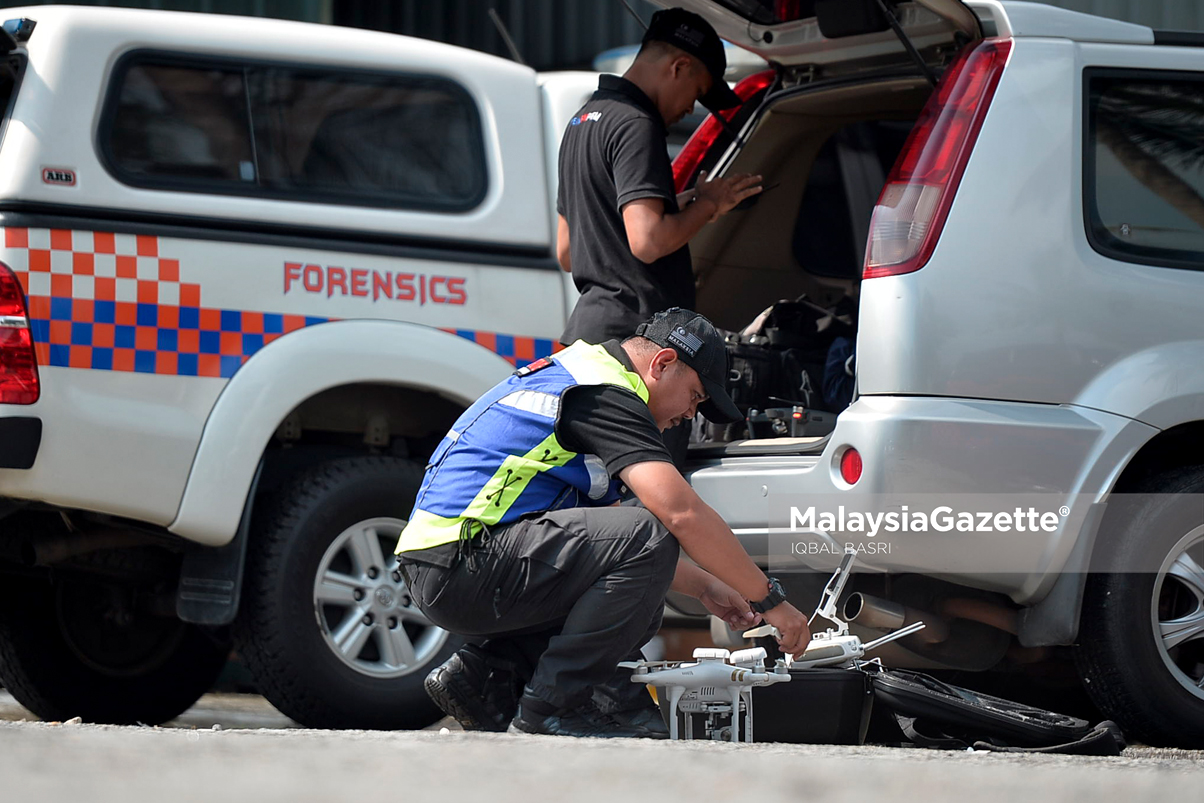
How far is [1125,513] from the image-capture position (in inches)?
136

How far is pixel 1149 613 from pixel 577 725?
137 centimetres

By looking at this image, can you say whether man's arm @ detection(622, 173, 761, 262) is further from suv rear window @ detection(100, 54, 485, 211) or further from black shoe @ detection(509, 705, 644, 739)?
black shoe @ detection(509, 705, 644, 739)

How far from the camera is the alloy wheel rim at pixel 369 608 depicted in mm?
4051

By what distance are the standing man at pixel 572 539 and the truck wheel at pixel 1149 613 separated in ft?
2.63

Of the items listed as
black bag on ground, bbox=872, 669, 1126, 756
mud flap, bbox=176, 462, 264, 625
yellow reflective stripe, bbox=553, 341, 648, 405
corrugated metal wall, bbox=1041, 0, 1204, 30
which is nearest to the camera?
yellow reflective stripe, bbox=553, 341, 648, 405

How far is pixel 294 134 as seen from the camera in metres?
4.15

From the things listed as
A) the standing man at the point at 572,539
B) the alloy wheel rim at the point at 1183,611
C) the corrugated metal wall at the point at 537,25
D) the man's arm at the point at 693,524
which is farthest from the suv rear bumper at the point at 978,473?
the corrugated metal wall at the point at 537,25

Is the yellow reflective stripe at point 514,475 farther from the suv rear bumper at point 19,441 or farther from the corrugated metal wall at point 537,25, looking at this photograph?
the corrugated metal wall at point 537,25

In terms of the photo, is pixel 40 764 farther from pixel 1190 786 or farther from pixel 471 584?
pixel 1190 786

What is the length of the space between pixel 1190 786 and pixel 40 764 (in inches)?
63.9

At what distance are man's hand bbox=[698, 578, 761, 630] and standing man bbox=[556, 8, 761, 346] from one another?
2.38ft

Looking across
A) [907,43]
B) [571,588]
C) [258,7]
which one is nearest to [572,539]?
[571,588]

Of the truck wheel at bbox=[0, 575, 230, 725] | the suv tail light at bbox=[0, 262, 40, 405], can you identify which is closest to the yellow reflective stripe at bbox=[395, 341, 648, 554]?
the suv tail light at bbox=[0, 262, 40, 405]

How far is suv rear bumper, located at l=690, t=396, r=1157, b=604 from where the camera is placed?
3.32 m
